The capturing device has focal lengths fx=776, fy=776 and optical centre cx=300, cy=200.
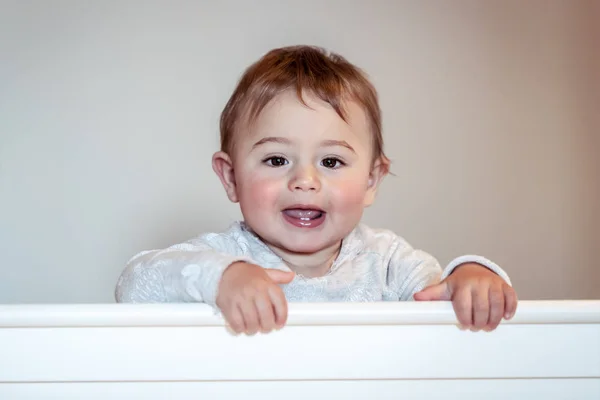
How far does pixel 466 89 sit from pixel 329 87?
0.95m

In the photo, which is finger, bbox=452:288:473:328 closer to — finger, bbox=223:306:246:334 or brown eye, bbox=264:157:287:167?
finger, bbox=223:306:246:334

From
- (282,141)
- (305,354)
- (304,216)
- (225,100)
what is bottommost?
(305,354)

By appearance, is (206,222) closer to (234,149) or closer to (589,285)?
(234,149)

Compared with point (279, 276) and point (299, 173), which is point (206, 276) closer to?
point (279, 276)

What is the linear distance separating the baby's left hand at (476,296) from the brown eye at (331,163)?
267 millimetres

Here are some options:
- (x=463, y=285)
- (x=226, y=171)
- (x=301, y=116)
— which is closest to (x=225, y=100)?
(x=226, y=171)

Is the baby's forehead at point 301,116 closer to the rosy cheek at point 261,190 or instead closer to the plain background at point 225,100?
the rosy cheek at point 261,190

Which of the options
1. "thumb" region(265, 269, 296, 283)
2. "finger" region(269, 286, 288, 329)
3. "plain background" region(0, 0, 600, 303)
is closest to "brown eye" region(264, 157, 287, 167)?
"thumb" region(265, 269, 296, 283)

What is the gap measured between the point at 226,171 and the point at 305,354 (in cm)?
55

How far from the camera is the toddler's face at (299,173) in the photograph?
1146mm

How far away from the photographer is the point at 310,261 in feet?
4.16

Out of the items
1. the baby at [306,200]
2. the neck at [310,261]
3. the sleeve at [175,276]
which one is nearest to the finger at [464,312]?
the baby at [306,200]

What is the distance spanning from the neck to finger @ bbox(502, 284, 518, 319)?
1.41ft

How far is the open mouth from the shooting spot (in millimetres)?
1164
